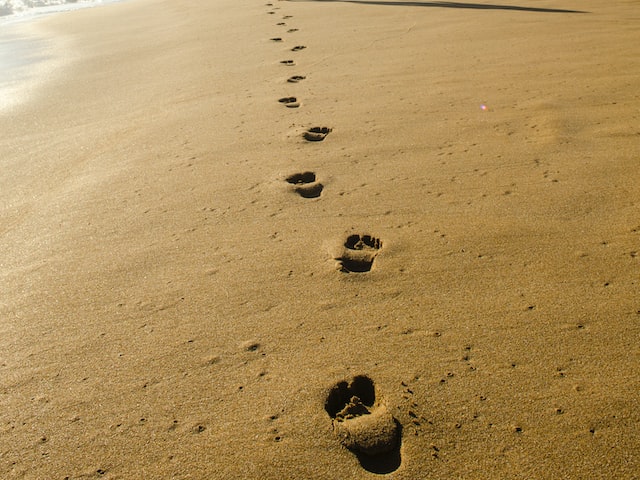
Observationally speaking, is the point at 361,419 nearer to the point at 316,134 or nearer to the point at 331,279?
the point at 331,279

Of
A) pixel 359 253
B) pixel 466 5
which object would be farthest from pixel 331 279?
pixel 466 5

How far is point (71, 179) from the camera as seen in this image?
2.63 metres

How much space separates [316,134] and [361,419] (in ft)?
6.00

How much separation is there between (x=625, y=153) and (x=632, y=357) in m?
1.26

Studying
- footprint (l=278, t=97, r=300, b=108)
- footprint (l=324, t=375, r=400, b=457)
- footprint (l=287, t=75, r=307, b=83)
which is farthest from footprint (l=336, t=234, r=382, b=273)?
footprint (l=287, t=75, r=307, b=83)

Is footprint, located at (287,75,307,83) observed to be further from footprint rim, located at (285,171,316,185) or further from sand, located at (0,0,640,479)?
footprint rim, located at (285,171,316,185)

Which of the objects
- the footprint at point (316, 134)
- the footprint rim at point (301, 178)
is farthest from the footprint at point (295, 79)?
the footprint rim at point (301, 178)

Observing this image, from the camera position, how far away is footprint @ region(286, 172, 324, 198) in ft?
7.57

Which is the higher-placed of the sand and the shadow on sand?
the sand

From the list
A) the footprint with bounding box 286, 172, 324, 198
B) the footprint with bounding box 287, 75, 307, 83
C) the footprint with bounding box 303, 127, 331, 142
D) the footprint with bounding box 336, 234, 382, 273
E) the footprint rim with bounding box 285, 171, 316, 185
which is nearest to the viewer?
the footprint with bounding box 336, 234, 382, 273

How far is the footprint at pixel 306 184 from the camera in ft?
7.57

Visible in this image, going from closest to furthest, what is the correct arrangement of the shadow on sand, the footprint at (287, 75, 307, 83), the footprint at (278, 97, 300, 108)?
the footprint at (278, 97, 300, 108) < the footprint at (287, 75, 307, 83) < the shadow on sand

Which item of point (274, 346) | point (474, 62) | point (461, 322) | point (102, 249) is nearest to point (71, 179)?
point (102, 249)

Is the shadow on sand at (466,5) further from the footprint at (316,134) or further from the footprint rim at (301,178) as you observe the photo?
the footprint rim at (301,178)
